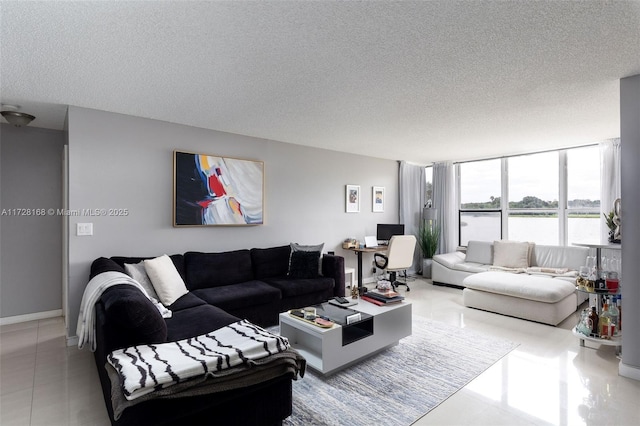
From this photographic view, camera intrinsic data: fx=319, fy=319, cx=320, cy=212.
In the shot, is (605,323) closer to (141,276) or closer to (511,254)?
(511,254)

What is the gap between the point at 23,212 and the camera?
3971 mm

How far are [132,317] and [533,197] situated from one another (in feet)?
20.8

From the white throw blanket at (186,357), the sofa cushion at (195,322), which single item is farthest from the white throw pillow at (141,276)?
the white throw blanket at (186,357)

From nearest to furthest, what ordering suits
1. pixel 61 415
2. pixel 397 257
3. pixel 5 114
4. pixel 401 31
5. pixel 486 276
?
pixel 401 31 → pixel 61 415 → pixel 5 114 → pixel 486 276 → pixel 397 257

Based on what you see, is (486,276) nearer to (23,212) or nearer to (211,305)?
(211,305)

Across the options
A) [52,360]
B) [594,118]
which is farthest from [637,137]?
[52,360]

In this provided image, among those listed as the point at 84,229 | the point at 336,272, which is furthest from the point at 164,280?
the point at 336,272

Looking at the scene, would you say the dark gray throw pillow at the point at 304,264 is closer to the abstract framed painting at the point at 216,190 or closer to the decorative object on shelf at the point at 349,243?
the abstract framed painting at the point at 216,190

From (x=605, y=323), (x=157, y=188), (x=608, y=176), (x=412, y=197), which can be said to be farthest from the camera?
(x=412, y=197)

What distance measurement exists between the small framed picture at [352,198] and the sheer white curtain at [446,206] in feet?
6.26

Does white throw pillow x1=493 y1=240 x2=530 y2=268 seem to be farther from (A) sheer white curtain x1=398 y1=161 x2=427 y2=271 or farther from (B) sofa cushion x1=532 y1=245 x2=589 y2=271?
(A) sheer white curtain x1=398 y1=161 x2=427 y2=271

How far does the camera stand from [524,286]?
404 centimetres

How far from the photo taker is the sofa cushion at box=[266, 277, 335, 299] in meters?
3.89

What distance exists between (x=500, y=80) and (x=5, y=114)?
16.0 ft
